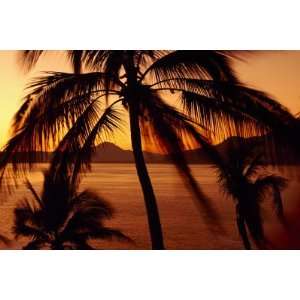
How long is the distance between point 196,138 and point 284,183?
0.50 m

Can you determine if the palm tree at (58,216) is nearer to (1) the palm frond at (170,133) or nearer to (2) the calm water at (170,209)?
(2) the calm water at (170,209)

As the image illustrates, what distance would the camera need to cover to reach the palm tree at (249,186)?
231 centimetres

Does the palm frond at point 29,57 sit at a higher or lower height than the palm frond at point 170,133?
higher

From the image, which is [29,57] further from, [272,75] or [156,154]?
[272,75]

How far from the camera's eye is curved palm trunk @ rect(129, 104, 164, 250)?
233 centimetres

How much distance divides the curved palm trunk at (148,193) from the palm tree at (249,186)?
36cm

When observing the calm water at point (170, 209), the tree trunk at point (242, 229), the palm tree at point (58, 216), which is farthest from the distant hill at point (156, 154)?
the tree trunk at point (242, 229)

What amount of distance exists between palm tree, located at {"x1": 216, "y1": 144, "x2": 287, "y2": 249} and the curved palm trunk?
365 mm

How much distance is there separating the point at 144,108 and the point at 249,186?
2.20ft

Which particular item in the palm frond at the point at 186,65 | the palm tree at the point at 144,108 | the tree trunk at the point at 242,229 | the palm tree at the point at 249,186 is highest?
the palm frond at the point at 186,65

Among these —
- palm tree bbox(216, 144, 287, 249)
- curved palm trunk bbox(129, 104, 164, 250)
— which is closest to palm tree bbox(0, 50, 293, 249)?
curved palm trunk bbox(129, 104, 164, 250)

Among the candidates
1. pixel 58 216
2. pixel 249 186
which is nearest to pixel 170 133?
pixel 249 186
